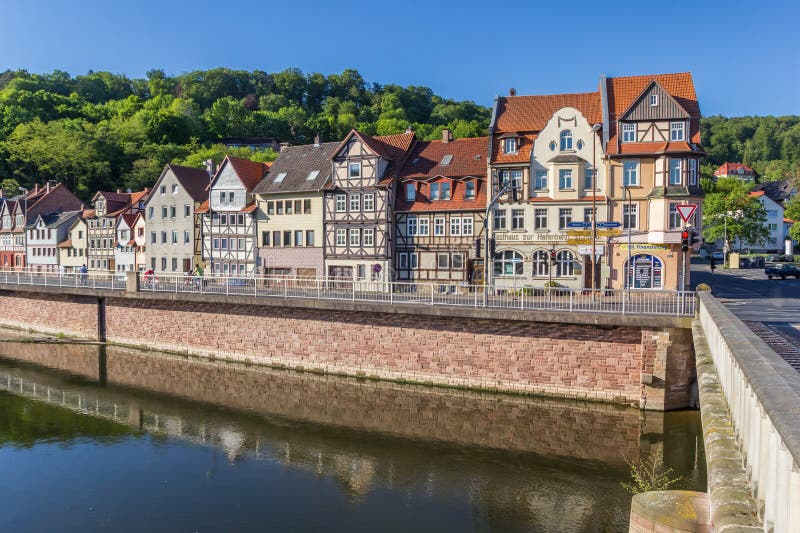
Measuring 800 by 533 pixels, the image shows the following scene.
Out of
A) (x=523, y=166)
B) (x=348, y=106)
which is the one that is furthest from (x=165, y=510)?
(x=348, y=106)

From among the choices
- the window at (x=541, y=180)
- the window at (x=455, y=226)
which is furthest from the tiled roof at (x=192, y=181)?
the window at (x=541, y=180)

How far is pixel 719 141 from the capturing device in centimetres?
14712

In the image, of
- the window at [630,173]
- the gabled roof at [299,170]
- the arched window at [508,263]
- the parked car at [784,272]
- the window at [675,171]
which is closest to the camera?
the window at [675,171]

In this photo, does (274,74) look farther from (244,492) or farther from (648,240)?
(244,492)

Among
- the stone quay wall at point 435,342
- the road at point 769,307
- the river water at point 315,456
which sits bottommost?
the river water at point 315,456

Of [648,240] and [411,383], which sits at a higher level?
[648,240]

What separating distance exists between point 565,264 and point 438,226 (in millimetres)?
7993

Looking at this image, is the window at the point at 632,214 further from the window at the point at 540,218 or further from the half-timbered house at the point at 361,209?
the half-timbered house at the point at 361,209

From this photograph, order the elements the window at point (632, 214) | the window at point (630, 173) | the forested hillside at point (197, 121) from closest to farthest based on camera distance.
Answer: the window at point (630, 173)
the window at point (632, 214)
the forested hillside at point (197, 121)

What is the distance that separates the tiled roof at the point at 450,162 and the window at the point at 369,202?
224 centimetres

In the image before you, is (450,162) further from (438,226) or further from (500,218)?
(500,218)

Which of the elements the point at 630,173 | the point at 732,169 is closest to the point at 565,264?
the point at 630,173

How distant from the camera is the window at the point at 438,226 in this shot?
39.6 metres

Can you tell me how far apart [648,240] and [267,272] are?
81.9ft
